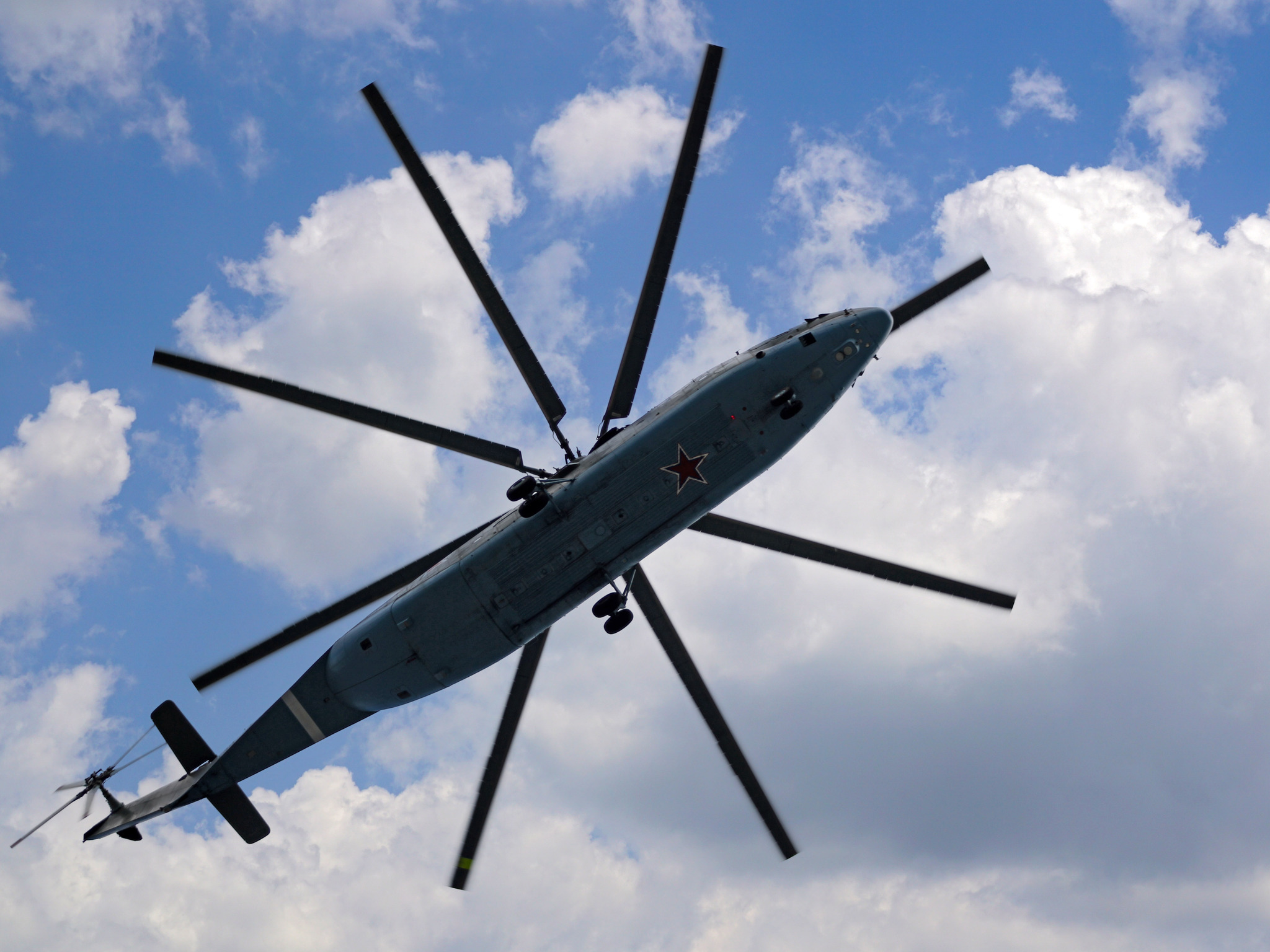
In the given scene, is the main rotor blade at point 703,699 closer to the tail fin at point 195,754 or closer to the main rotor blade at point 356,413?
the main rotor blade at point 356,413

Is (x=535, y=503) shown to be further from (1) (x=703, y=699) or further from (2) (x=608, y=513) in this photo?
(1) (x=703, y=699)

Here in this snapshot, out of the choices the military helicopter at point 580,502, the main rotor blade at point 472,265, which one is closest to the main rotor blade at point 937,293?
the military helicopter at point 580,502

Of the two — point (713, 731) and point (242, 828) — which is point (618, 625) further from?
point (242, 828)

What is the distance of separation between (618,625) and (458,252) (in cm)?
1005

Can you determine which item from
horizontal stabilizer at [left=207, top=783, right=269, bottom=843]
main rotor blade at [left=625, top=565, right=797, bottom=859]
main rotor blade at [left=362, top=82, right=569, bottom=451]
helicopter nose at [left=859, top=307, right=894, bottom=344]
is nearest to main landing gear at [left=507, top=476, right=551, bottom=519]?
main rotor blade at [left=362, top=82, right=569, bottom=451]

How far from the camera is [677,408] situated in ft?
77.2

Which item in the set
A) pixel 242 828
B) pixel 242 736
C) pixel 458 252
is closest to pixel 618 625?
pixel 458 252

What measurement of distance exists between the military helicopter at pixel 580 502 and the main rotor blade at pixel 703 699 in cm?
6

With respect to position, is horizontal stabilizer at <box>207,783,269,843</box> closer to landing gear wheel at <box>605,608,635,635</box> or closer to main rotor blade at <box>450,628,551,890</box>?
main rotor blade at <box>450,628,551,890</box>

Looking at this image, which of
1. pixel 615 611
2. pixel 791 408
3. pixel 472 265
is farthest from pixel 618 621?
pixel 472 265

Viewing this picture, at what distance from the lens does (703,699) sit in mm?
28469

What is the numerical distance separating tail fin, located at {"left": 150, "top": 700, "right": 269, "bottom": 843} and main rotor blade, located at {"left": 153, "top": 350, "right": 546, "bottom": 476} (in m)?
12.4

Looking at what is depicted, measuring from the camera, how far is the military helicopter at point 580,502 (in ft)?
76.6

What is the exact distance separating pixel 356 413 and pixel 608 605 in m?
7.92
